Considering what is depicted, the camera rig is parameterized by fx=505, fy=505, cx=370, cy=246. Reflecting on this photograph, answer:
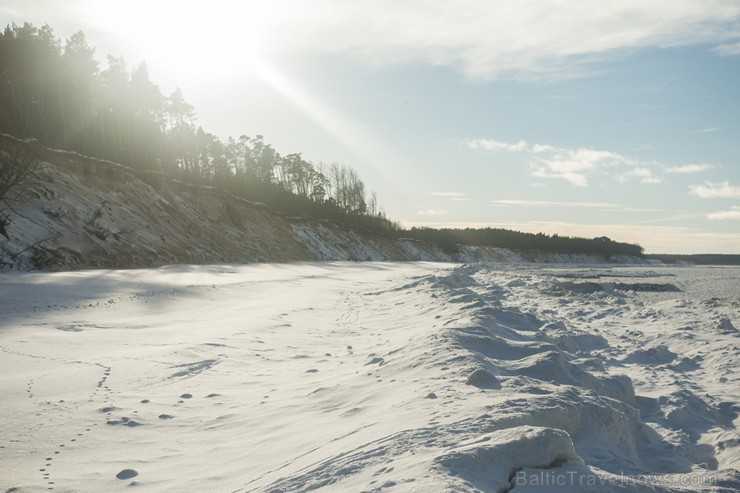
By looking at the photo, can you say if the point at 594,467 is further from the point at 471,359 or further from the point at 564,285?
the point at 564,285

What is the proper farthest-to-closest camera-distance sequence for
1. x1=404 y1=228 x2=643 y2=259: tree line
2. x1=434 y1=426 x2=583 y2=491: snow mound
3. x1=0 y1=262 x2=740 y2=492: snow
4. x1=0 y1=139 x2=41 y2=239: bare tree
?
x1=404 y1=228 x2=643 y2=259: tree line < x1=0 y1=139 x2=41 y2=239: bare tree < x1=0 y1=262 x2=740 y2=492: snow < x1=434 y1=426 x2=583 y2=491: snow mound

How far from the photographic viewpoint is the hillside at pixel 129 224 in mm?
Answer: 20047

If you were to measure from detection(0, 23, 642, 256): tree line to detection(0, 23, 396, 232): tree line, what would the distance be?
0.10m

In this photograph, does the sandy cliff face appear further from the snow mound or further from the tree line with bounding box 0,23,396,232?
the snow mound

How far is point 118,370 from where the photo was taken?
585cm

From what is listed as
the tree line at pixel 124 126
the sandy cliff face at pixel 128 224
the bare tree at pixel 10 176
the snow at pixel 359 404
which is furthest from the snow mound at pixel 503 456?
the tree line at pixel 124 126

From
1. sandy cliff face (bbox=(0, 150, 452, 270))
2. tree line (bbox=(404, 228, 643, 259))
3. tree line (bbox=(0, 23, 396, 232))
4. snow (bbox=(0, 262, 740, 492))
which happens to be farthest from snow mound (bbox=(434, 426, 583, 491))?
tree line (bbox=(404, 228, 643, 259))

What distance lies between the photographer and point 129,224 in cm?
2659

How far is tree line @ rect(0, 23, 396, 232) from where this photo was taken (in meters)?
43.2

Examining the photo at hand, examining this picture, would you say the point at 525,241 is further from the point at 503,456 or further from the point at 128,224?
the point at 503,456

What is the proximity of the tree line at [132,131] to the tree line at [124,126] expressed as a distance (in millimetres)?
104

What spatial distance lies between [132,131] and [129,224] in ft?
111

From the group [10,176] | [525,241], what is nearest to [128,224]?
[10,176]

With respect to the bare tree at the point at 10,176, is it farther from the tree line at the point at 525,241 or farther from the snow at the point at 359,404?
the tree line at the point at 525,241
